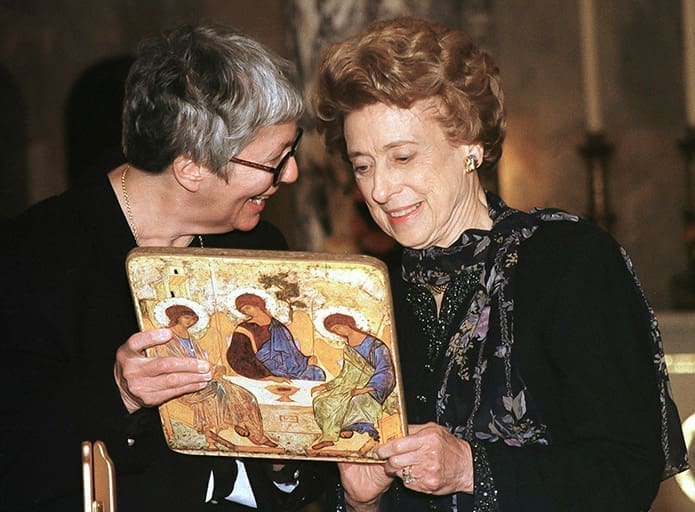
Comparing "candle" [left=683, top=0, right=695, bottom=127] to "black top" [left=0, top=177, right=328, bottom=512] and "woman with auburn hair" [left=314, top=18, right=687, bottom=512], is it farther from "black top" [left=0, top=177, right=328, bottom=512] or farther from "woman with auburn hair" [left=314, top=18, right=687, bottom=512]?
"black top" [left=0, top=177, right=328, bottom=512]

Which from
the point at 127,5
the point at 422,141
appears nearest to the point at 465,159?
the point at 422,141

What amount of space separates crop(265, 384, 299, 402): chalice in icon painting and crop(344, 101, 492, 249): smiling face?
1.98 feet

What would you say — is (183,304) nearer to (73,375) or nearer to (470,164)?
(73,375)

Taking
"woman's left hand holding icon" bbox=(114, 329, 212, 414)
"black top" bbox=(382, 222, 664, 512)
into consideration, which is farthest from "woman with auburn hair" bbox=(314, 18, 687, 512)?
"woman's left hand holding icon" bbox=(114, 329, 212, 414)

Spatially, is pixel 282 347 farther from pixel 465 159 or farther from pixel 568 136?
pixel 568 136

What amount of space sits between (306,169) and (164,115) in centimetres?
429

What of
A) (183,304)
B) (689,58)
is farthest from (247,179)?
(689,58)

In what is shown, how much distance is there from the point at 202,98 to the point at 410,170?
23.8 inches

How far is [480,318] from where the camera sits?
301 centimetres

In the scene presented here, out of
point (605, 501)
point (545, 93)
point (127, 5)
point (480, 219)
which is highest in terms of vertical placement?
point (127, 5)

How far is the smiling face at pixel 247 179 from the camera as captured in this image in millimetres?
3311

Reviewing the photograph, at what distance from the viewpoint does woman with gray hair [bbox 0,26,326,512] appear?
3.05 metres

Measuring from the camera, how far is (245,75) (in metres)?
3.25

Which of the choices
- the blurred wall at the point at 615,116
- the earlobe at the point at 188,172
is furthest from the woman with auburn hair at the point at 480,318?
the blurred wall at the point at 615,116
